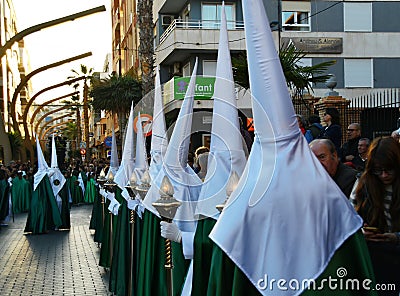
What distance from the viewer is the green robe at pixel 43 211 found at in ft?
54.6

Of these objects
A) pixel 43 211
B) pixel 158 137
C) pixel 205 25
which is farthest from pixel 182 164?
pixel 205 25

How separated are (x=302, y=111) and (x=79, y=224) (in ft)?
24.3

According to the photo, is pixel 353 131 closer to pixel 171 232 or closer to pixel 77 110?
pixel 171 232

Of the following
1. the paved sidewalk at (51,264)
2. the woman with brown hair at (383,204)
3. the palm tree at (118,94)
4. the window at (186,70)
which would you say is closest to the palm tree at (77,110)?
the palm tree at (118,94)

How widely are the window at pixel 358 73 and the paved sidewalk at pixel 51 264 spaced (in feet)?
56.7

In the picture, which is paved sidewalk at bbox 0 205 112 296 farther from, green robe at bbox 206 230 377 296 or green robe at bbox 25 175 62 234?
green robe at bbox 206 230 377 296

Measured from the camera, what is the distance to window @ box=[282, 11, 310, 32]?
100 feet

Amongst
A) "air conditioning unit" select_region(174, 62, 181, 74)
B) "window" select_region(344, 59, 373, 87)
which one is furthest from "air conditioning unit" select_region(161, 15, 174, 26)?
"window" select_region(344, 59, 373, 87)

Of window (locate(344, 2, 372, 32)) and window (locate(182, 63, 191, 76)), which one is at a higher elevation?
window (locate(344, 2, 372, 32))

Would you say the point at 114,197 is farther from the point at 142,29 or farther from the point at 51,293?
the point at 142,29

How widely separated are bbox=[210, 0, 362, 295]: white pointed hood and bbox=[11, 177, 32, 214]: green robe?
22.2 metres

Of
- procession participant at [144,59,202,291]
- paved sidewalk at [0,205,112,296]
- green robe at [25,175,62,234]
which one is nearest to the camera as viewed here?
procession participant at [144,59,202,291]

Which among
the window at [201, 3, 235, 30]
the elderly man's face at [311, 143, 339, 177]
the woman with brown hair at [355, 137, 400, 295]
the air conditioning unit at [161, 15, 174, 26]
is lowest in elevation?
the woman with brown hair at [355, 137, 400, 295]

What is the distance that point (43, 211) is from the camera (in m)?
16.7
